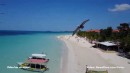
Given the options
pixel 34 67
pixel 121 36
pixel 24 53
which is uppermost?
pixel 121 36

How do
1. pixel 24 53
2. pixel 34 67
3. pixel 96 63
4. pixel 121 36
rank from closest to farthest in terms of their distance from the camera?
pixel 34 67 < pixel 96 63 < pixel 121 36 < pixel 24 53

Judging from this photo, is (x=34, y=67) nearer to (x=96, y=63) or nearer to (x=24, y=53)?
(x=96, y=63)

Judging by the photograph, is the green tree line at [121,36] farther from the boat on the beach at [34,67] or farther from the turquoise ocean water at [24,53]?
the turquoise ocean water at [24,53]

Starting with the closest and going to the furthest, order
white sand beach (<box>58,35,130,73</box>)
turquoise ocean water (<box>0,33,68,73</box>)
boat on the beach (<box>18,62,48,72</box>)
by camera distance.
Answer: white sand beach (<box>58,35,130,73</box>) → boat on the beach (<box>18,62,48,72</box>) → turquoise ocean water (<box>0,33,68,73</box>)

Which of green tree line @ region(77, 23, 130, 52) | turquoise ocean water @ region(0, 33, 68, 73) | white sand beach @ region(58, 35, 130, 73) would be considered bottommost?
turquoise ocean water @ region(0, 33, 68, 73)

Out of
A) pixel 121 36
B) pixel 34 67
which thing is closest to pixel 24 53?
pixel 34 67

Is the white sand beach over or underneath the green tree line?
underneath

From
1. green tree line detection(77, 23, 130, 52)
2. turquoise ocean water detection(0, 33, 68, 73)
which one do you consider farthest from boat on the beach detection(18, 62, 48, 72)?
green tree line detection(77, 23, 130, 52)

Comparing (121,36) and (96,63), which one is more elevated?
(121,36)

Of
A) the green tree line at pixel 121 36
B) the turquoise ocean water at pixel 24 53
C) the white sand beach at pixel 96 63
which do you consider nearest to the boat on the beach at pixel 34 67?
the turquoise ocean water at pixel 24 53

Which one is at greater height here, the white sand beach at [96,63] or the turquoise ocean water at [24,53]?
the white sand beach at [96,63]

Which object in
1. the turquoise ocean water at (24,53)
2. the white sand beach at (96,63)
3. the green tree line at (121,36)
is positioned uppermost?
the green tree line at (121,36)

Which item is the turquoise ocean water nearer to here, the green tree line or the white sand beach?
the white sand beach

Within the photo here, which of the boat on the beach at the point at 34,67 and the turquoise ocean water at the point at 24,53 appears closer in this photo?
the boat on the beach at the point at 34,67
